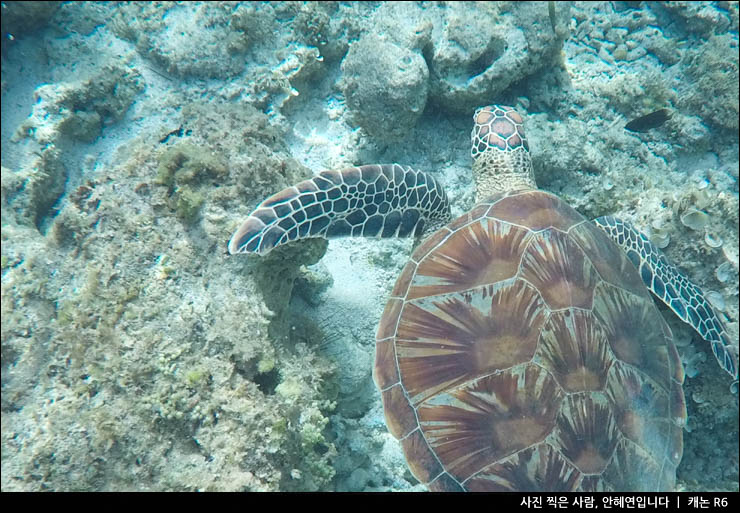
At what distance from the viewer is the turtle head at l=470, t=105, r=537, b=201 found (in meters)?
2.58

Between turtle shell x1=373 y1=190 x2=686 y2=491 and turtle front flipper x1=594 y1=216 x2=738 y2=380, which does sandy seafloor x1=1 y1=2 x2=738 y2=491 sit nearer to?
turtle front flipper x1=594 y1=216 x2=738 y2=380

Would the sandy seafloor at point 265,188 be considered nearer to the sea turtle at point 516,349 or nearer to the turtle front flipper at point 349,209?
the turtle front flipper at point 349,209

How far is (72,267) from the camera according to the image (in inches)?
82.8

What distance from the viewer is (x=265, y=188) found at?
6.98ft

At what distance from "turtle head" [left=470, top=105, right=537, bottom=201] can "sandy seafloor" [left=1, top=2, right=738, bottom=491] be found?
435 millimetres

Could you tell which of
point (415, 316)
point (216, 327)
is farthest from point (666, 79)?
point (216, 327)

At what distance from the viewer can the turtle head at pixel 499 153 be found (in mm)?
2582

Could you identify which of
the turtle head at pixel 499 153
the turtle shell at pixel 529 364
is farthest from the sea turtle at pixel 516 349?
the turtle head at pixel 499 153

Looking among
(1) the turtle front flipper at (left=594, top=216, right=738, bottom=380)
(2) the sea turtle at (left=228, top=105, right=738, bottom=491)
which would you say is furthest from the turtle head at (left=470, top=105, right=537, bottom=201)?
(1) the turtle front flipper at (left=594, top=216, right=738, bottom=380)

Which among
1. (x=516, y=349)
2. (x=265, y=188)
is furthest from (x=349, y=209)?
(x=516, y=349)

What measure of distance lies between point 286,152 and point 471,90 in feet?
5.45

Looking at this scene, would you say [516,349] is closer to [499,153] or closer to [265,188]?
[499,153]

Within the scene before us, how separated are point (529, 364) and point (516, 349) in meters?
0.08

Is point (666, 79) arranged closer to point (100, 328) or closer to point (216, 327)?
point (216, 327)
